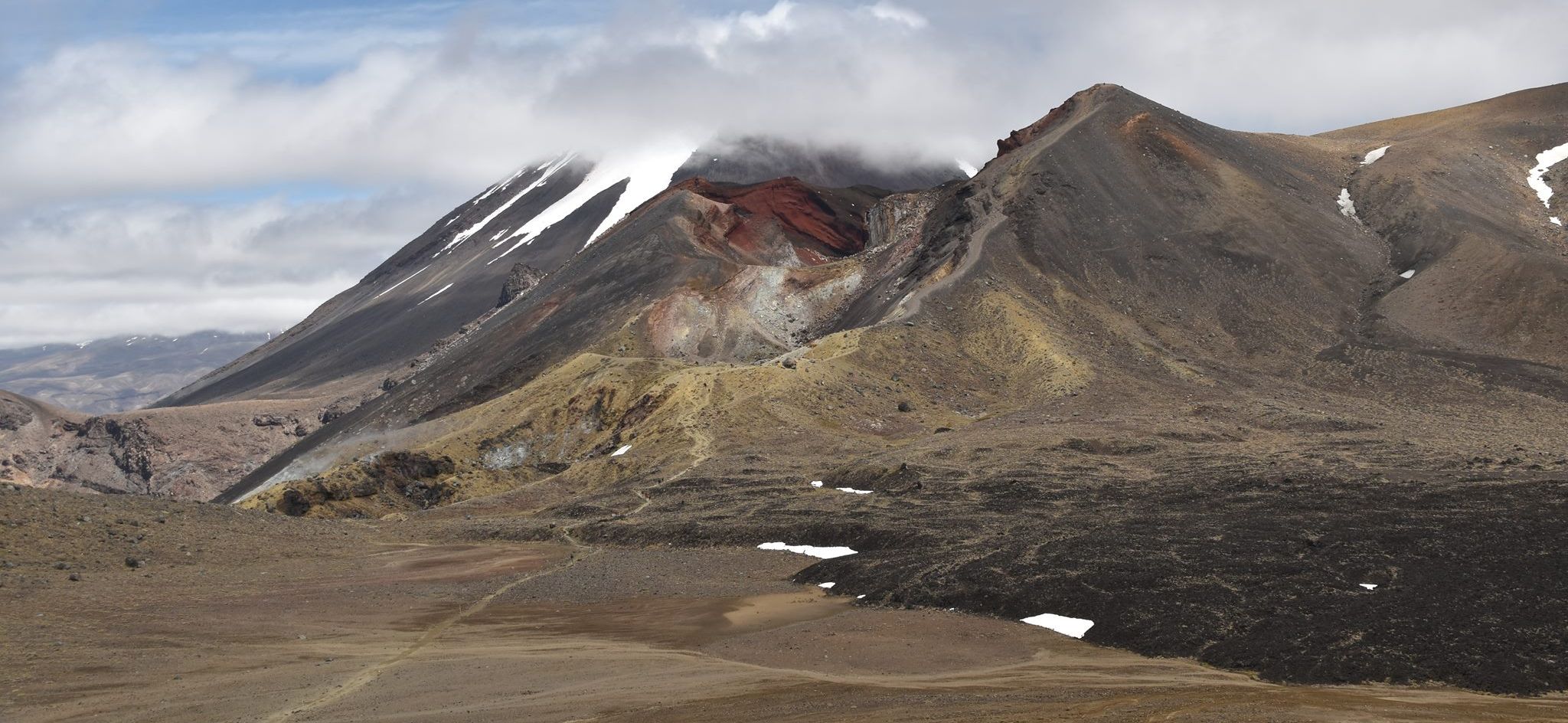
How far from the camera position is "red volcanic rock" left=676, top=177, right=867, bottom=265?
447 feet

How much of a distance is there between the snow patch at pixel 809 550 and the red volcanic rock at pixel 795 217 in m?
85.2

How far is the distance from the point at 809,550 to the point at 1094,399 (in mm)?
33968

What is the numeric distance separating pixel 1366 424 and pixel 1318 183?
56.2m

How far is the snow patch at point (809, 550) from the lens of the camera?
46.2 metres

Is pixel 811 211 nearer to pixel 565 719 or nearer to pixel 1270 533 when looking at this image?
pixel 1270 533

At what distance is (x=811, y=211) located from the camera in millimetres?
147750

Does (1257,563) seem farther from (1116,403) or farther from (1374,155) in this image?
(1374,155)

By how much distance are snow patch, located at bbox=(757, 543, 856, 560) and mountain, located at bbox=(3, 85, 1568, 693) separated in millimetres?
525

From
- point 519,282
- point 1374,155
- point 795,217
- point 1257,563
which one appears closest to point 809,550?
point 1257,563

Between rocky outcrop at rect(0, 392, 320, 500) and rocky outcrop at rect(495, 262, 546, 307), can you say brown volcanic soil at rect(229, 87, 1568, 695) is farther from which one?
rocky outcrop at rect(0, 392, 320, 500)

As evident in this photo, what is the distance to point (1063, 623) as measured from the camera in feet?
101

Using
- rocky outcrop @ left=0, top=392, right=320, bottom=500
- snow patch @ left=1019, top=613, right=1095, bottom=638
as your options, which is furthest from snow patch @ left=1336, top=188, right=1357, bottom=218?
rocky outcrop @ left=0, top=392, right=320, bottom=500

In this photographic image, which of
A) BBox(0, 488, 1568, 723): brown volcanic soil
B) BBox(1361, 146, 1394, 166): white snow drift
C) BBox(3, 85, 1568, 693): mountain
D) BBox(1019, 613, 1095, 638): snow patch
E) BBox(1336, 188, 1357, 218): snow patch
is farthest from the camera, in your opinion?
BBox(1361, 146, 1394, 166): white snow drift

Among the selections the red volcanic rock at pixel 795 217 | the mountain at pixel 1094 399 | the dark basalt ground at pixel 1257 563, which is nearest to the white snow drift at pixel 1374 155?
the mountain at pixel 1094 399
